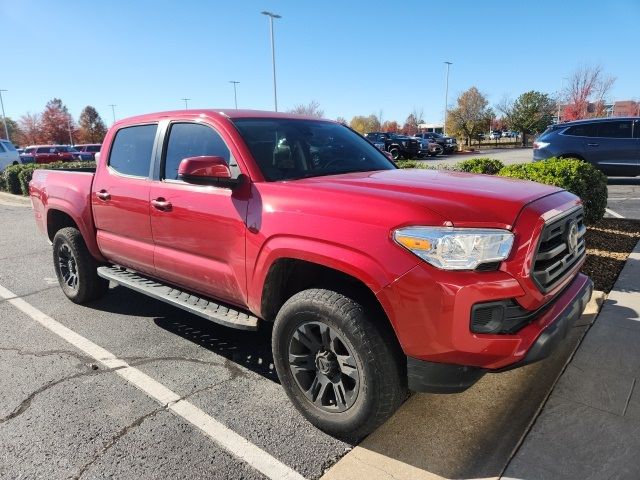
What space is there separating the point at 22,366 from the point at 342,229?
2.87 m

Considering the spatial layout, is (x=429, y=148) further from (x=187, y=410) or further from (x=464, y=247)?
(x=464, y=247)

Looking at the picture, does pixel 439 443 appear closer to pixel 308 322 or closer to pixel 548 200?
pixel 308 322

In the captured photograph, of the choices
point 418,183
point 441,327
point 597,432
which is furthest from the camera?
point 418,183

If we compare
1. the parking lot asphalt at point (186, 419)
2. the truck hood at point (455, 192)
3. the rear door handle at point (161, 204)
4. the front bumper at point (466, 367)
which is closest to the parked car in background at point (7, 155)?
the parking lot asphalt at point (186, 419)

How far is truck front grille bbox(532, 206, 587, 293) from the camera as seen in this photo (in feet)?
7.77

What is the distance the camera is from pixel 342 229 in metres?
2.45

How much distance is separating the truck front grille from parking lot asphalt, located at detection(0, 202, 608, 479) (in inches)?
35.9

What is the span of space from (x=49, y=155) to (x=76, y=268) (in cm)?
3021

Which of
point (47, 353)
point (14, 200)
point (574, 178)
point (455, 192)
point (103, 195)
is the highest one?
point (455, 192)

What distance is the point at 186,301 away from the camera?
354 centimetres

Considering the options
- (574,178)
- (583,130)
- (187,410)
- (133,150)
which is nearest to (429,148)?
(583,130)

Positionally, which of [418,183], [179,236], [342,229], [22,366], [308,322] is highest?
[418,183]

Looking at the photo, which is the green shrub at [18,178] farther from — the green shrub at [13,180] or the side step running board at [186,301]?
the side step running board at [186,301]

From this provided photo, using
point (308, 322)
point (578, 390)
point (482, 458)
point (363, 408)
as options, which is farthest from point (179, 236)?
point (578, 390)
